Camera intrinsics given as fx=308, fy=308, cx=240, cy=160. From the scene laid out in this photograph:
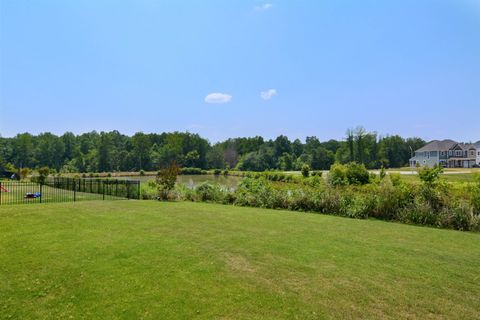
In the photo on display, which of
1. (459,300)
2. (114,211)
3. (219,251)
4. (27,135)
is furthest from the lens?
(27,135)

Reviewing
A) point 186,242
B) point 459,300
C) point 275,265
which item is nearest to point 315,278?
point 275,265

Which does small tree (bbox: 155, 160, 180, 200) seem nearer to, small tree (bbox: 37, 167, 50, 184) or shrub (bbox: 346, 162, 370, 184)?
small tree (bbox: 37, 167, 50, 184)

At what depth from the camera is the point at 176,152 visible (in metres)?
75.4

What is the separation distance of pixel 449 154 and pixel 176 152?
58200 millimetres

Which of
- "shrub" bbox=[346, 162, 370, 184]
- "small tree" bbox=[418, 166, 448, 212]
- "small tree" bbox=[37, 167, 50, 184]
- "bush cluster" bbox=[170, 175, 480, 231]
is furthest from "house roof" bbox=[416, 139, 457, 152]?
"small tree" bbox=[37, 167, 50, 184]

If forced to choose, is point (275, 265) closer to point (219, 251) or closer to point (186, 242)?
point (219, 251)

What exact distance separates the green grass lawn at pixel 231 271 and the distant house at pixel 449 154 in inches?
2291

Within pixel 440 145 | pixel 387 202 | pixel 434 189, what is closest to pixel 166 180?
pixel 387 202

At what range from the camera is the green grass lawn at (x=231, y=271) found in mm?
3680

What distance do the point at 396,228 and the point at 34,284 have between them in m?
8.33

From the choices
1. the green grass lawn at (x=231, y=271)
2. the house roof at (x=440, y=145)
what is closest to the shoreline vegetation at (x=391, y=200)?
the green grass lawn at (x=231, y=271)

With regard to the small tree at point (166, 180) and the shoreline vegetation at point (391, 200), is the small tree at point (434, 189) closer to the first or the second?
the shoreline vegetation at point (391, 200)

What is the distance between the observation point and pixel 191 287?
13.7 feet

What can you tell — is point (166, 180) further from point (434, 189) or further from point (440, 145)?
point (440, 145)
